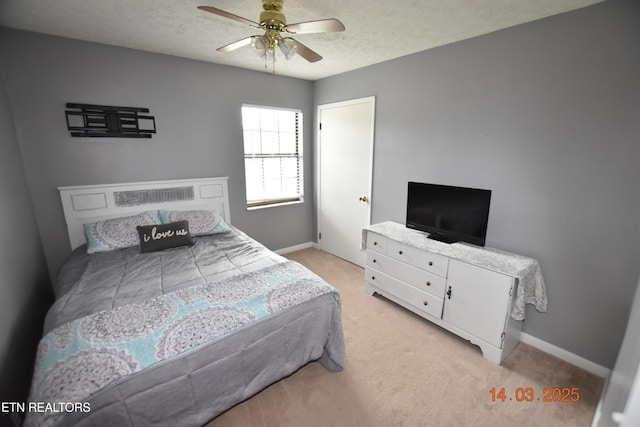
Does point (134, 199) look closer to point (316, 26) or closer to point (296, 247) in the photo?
point (296, 247)

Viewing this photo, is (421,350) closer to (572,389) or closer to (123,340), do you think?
(572,389)

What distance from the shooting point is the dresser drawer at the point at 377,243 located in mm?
2762

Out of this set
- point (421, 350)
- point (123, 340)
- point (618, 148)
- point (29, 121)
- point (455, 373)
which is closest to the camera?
point (123, 340)

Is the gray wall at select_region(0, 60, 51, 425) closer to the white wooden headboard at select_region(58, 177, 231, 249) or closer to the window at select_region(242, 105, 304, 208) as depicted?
the white wooden headboard at select_region(58, 177, 231, 249)

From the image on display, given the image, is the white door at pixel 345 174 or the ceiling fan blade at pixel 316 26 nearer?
the ceiling fan blade at pixel 316 26

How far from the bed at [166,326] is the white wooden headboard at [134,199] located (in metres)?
0.02

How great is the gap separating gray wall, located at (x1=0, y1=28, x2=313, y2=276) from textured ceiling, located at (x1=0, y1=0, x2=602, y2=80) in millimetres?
180

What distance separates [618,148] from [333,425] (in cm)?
243

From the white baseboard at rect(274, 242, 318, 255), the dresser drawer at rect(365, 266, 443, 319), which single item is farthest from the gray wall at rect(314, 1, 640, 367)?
the white baseboard at rect(274, 242, 318, 255)

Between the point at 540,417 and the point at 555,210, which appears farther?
the point at 555,210

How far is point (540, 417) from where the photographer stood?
66.7 inches

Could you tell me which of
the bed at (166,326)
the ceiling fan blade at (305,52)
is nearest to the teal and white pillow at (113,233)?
the bed at (166,326)

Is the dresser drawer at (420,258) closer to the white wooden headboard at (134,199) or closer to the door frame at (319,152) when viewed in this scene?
the door frame at (319,152)

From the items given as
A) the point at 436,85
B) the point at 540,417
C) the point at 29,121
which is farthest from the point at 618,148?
the point at 29,121
